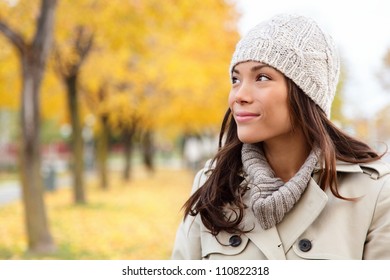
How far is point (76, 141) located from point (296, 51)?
1288 cm

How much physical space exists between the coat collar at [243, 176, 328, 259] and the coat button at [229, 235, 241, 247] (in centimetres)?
5

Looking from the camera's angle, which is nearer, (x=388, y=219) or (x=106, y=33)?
(x=388, y=219)

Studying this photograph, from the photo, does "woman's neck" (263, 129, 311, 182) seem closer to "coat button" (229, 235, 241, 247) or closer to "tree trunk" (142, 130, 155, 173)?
"coat button" (229, 235, 241, 247)

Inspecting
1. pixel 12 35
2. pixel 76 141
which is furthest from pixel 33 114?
pixel 76 141

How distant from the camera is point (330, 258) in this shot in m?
2.04

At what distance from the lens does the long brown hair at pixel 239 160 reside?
2.11 meters

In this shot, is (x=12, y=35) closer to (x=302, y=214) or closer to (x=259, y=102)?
(x=259, y=102)

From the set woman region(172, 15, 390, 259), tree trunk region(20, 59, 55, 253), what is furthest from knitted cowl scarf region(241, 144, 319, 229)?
tree trunk region(20, 59, 55, 253)

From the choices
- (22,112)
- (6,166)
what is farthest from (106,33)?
(6,166)

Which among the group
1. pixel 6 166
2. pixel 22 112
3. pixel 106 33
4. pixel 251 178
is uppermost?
pixel 6 166

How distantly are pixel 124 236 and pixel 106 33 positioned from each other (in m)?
3.94

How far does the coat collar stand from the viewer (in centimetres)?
208
